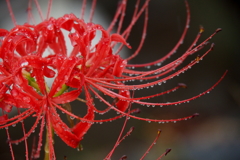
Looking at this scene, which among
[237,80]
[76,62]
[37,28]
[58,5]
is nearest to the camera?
[76,62]

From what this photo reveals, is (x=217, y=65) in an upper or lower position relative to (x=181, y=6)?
lower

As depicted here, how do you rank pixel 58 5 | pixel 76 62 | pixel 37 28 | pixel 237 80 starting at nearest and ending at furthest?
1. pixel 76 62
2. pixel 37 28
3. pixel 237 80
4. pixel 58 5

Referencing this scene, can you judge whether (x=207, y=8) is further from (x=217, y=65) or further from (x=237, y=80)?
(x=237, y=80)

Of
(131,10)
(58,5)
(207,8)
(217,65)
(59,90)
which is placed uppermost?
(58,5)

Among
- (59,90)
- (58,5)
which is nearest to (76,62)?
(59,90)

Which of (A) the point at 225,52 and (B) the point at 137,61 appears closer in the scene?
(A) the point at 225,52

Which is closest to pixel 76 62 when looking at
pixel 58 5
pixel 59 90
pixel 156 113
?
pixel 59 90

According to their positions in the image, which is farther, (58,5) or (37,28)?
(58,5)

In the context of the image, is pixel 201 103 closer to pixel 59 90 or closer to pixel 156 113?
pixel 156 113

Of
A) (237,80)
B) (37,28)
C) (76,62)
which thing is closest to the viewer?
(76,62)
